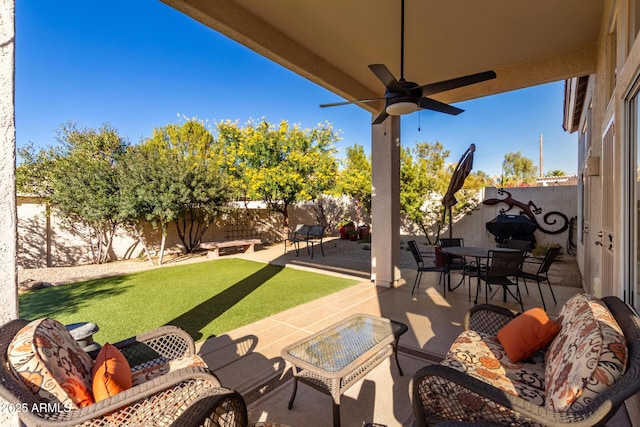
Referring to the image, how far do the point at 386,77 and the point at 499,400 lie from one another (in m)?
2.74

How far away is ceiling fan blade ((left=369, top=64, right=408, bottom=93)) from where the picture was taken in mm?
2765

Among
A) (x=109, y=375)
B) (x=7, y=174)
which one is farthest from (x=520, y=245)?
(x=7, y=174)

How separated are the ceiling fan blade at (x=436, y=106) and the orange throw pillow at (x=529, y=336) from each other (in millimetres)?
2385

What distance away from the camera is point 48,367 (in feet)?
4.59

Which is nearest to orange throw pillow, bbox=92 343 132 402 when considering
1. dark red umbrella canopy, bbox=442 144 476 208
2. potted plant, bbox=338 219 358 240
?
dark red umbrella canopy, bbox=442 144 476 208

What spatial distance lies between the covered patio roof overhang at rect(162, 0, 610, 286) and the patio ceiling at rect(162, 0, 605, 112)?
0.01 metres

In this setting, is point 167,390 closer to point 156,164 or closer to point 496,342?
point 496,342

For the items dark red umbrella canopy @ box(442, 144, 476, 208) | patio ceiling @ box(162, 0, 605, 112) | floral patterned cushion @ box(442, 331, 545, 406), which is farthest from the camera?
dark red umbrella canopy @ box(442, 144, 476, 208)

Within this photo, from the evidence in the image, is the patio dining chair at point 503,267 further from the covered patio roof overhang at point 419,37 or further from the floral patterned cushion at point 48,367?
the floral patterned cushion at point 48,367

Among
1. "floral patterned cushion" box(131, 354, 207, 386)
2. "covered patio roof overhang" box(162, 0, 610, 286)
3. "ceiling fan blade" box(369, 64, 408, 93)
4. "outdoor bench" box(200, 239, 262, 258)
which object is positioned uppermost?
"covered patio roof overhang" box(162, 0, 610, 286)

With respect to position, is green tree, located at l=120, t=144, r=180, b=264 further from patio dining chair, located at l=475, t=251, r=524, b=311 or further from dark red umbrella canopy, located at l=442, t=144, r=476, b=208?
patio dining chair, located at l=475, t=251, r=524, b=311

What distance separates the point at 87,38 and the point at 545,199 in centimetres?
1371

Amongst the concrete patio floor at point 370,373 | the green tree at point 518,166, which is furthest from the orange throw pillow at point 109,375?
the green tree at point 518,166

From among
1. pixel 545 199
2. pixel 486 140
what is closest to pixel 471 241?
pixel 545 199
